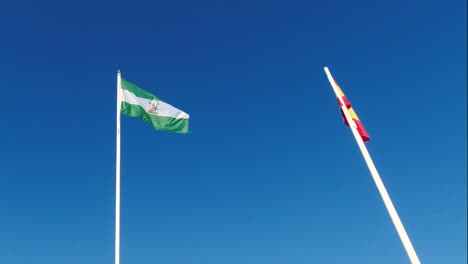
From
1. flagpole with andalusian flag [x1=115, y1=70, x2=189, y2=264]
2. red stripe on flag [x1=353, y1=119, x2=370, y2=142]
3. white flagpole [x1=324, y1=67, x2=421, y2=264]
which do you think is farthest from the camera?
flagpole with andalusian flag [x1=115, y1=70, x2=189, y2=264]

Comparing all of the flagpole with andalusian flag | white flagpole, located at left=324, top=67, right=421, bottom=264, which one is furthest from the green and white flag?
white flagpole, located at left=324, top=67, right=421, bottom=264

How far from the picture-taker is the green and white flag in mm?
21062

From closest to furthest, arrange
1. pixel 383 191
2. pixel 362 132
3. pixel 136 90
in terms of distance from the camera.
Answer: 1. pixel 383 191
2. pixel 362 132
3. pixel 136 90

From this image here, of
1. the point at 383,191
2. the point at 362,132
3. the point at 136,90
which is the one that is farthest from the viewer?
the point at 136,90

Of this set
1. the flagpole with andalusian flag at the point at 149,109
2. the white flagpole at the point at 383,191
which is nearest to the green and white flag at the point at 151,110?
the flagpole with andalusian flag at the point at 149,109

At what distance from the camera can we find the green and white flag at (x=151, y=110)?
2106 centimetres

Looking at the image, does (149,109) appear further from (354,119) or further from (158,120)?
(354,119)

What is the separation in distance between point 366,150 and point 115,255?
927 centimetres

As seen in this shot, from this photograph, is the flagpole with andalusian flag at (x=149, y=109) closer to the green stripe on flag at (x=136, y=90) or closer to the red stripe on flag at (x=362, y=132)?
the green stripe on flag at (x=136, y=90)

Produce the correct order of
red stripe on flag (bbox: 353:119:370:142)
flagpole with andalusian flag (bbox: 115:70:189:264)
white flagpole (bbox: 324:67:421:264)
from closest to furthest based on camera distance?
white flagpole (bbox: 324:67:421:264), red stripe on flag (bbox: 353:119:370:142), flagpole with andalusian flag (bbox: 115:70:189:264)

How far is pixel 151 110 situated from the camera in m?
21.6

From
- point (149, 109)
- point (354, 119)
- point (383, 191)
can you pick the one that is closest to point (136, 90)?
point (149, 109)

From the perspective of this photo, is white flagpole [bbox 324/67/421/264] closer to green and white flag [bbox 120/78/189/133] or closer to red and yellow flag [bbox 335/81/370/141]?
red and yellow flag [bbox 335/81/370/141]

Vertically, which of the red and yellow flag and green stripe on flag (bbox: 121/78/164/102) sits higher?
green stripe on flag (bbox: 121/78/164/102)
